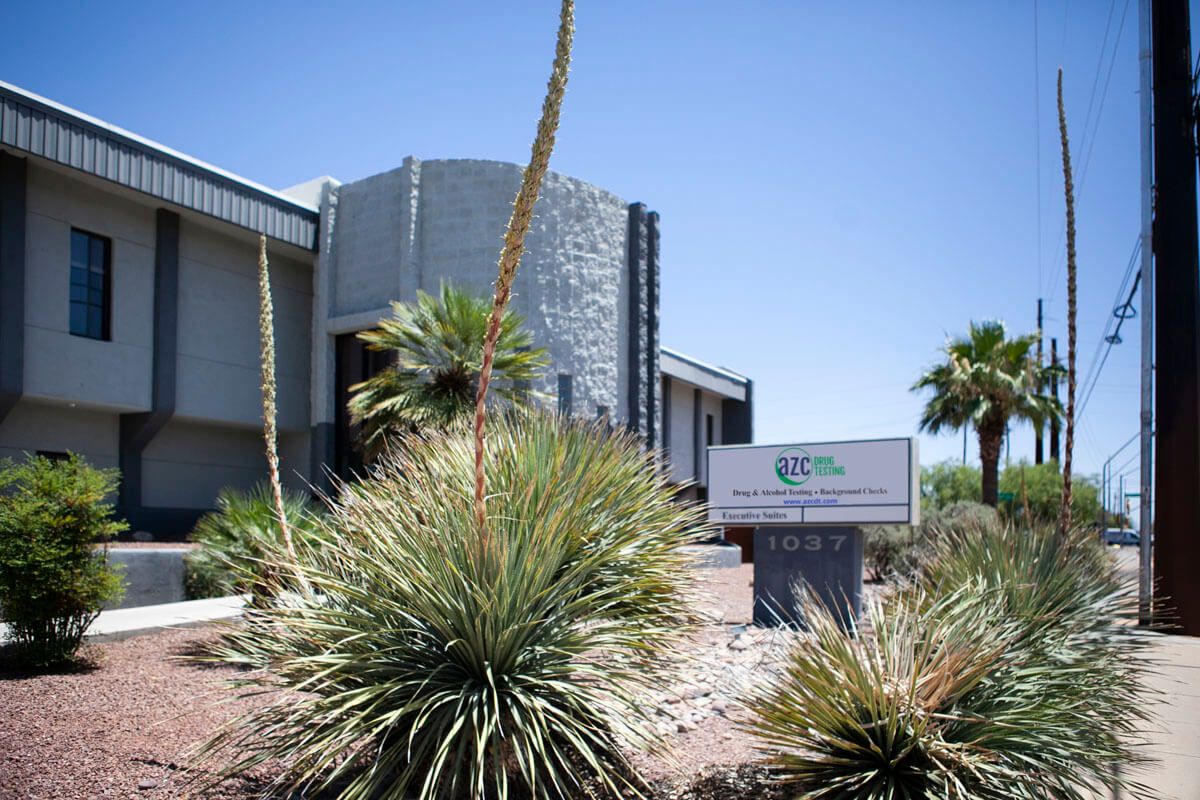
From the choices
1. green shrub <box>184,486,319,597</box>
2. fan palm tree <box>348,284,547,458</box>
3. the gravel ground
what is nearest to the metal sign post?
fan palm tree <box>348,284,547,458</box>

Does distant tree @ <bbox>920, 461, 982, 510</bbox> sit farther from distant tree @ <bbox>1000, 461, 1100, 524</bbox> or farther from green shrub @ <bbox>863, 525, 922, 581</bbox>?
green shrub @ <bbox>863, 525, 922, 581</bbox>

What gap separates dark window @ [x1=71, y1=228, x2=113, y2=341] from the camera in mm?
18609

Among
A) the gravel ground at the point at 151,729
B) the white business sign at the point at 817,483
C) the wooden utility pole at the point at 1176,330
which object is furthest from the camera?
the white business sign at the point at 817,483

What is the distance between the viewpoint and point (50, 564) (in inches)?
287

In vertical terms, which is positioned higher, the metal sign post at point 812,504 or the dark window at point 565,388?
the dark window at point 565,388

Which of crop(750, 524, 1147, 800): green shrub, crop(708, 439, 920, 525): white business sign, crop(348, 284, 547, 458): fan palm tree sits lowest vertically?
crop(750, 524, 1147, 800): green shrub

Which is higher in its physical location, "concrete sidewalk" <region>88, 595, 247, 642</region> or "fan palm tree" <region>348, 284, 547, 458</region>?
"fan palm tree" <region>348, 284, 547, 458</region>

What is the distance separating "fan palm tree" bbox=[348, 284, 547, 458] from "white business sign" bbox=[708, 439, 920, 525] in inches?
141

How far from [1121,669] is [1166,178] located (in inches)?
351

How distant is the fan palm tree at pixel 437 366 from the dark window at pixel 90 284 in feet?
25.0

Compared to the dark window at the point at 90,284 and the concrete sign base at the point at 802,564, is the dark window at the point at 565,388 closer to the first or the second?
the concrete sign base at the point at 802,564

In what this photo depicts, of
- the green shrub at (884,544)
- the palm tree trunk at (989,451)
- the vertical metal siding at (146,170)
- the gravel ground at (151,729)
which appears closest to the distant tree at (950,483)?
the palm tree trunk at (989,451)

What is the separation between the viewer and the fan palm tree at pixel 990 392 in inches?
1064

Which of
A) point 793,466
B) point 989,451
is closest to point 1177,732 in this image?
point 793,466
